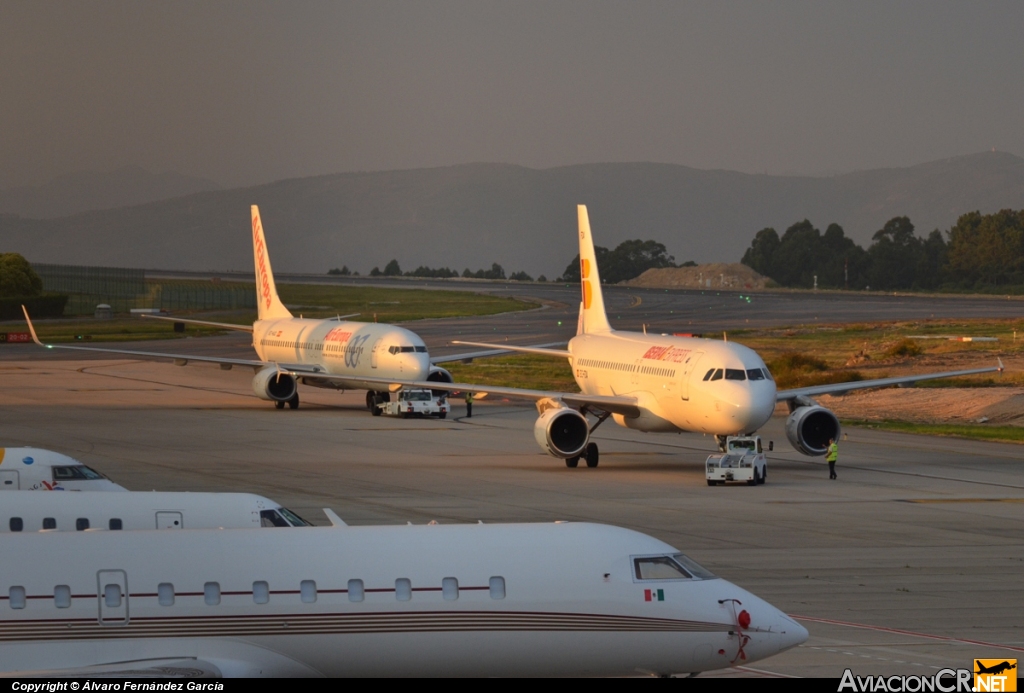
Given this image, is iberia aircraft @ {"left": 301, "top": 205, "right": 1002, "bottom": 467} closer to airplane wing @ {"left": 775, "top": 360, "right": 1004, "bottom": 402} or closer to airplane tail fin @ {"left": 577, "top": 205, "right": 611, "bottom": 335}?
airplane wing @ {"left": 775, "top": 360, "right": 1004, "bottom": 402}

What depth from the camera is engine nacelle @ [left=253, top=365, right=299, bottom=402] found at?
72.1 meters

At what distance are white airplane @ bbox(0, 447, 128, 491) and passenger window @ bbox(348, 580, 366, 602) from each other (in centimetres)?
1710

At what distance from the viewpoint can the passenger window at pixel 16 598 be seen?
1636 centimetres

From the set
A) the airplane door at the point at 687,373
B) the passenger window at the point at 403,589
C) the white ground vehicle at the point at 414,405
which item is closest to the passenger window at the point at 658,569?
the passenger window at the point at 403,589

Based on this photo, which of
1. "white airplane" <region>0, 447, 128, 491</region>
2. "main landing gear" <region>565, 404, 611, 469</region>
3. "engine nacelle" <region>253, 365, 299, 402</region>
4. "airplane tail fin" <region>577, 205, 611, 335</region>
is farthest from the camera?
"engine nacelle" <region>253, 365, 299, 402</region>

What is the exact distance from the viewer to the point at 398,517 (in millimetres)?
36500

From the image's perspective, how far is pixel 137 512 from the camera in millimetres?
24641

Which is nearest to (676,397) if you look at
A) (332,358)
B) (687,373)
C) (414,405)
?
(687,373)

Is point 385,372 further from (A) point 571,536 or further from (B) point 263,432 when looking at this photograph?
(A) point 571,536

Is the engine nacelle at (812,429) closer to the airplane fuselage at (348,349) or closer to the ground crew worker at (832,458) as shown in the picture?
the ground crew worker at (832,458)

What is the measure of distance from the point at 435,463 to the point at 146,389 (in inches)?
1575

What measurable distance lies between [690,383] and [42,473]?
2213 centimetres

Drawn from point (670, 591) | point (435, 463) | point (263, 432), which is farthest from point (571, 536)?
point (263, 432)

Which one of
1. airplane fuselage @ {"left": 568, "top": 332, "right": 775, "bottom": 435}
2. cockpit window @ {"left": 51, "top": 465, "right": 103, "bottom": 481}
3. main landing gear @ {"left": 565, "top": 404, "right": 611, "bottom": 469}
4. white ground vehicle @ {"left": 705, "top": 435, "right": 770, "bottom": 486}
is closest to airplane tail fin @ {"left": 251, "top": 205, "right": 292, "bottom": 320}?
airplane fuselage @ {"left": 568, "top": 332, "right": 775, "bottom": 435}
